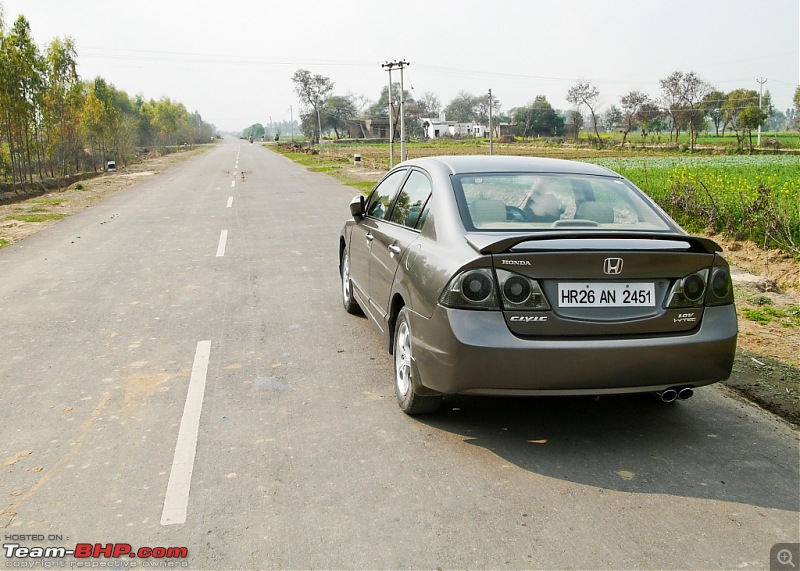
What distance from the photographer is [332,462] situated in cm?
369

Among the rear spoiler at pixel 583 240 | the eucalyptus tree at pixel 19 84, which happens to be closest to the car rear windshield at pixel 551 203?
the rear spoiler at pixel 583 240

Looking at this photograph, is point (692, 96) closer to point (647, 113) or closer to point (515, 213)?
point (647, 113)

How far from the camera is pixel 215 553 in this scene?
2865 mm

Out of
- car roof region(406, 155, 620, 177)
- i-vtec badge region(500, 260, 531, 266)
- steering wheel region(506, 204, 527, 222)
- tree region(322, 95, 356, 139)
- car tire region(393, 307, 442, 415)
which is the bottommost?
car tire region(393, 307, 442, 415)

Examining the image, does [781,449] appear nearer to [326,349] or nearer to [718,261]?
[718,261]

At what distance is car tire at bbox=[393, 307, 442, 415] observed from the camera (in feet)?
13.8

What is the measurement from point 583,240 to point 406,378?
142 centimetres

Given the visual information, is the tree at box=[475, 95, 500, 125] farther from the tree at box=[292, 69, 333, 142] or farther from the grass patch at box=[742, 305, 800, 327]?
the grass patch at box=[742, 305, 800, 327]

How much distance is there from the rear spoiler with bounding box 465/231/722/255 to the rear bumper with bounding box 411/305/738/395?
0.37 metres

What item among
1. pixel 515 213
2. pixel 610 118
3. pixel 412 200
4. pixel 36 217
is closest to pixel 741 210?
pixel 412 200

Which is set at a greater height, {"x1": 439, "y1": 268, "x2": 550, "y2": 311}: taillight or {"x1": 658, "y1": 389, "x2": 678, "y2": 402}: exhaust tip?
{"x1": 439, "y1": 268, "x2": 550, "y2": 311}: taillight

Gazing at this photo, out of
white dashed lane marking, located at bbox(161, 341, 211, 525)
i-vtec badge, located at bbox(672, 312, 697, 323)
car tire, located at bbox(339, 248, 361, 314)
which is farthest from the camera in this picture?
car tire, located at bbox(339, 248, 361, 314)

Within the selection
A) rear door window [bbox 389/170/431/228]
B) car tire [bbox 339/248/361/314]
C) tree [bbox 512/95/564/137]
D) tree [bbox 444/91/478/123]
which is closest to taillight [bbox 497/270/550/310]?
rear door window [bbox 389/170/431/228]

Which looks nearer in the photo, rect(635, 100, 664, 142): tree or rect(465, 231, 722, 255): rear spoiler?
rect(465, 231, 722, 255): rear spoiler
